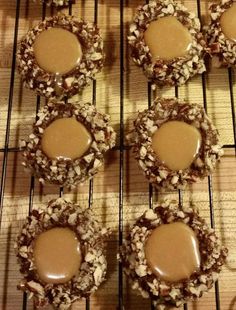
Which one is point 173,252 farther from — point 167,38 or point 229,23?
point 229,23

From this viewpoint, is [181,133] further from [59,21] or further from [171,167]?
[59,21]

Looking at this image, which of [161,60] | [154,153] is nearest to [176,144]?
[154,153]

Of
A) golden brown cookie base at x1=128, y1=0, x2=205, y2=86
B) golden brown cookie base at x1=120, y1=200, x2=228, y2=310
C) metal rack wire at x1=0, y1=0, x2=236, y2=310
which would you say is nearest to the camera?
golden brown cookie base at x1=120, y1=200, x2=228, y2=310

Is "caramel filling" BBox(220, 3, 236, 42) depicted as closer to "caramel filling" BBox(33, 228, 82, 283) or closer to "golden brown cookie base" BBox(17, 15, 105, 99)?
"golden brown cookie base" BBox(17, 15, 105, 99)

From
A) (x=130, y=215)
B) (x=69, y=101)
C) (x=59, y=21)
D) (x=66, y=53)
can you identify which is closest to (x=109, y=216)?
(x=130, y=215)

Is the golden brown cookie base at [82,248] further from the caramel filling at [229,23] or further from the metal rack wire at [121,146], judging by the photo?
the caramel filling at [229,23]

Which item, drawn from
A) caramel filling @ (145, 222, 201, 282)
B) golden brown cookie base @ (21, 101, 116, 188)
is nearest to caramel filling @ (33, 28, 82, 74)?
golden brown cookie base @ (21, 101, 116, 188)
